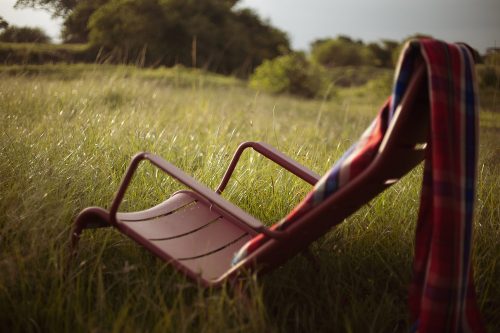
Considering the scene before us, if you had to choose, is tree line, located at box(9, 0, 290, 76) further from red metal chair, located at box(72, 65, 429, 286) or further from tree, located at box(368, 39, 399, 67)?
tree, located at box(368, 39, 399, 67)

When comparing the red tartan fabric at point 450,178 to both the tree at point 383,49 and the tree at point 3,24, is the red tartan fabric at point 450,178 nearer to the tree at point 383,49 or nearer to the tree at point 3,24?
the tree at point 3,24

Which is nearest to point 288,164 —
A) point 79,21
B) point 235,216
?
point 235,216

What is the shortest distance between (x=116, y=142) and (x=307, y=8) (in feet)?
22.6

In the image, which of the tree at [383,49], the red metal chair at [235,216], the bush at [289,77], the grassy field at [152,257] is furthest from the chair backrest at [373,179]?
the tree at [383,49]

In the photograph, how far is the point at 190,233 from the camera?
217 cm

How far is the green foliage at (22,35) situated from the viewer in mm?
4652

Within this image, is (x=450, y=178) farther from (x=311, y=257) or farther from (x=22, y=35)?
(x=22, y=35)

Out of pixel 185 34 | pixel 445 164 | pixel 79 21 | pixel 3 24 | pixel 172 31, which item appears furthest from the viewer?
pixel 185 34

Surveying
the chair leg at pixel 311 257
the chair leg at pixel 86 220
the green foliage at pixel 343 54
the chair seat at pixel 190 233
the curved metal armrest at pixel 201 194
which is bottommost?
the chair leg at pixel 311 257

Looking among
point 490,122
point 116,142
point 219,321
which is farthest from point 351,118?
point 219,321

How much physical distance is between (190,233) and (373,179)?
1.00 metres

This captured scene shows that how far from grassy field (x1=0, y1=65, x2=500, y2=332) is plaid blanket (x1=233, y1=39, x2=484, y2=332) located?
378 millimetres

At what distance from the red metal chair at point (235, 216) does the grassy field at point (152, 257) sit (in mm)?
111

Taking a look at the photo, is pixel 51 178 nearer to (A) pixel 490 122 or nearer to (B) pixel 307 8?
(A) pixel 490 122
